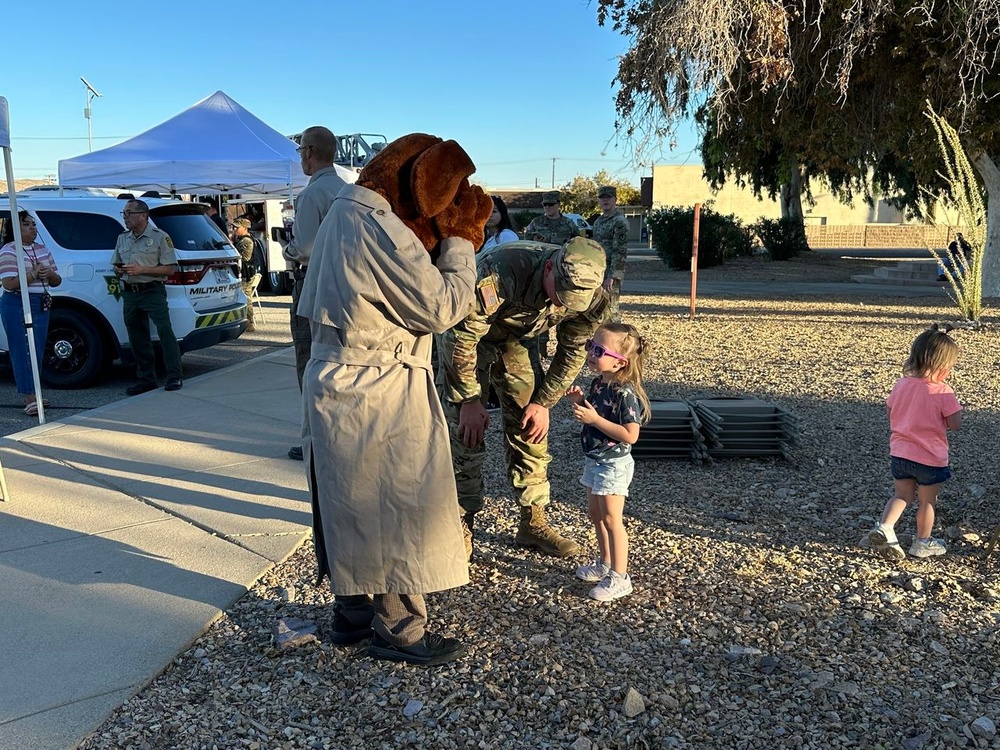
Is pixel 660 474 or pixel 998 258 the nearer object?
pixel 660 474

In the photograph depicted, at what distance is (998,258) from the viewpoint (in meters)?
14.7

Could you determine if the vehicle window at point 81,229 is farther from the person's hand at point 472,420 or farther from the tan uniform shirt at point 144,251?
the person's hand at point 472,420

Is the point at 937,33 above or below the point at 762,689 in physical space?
above

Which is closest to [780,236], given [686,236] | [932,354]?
[686,236]

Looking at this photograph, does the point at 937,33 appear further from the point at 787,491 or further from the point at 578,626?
the point at 578,626

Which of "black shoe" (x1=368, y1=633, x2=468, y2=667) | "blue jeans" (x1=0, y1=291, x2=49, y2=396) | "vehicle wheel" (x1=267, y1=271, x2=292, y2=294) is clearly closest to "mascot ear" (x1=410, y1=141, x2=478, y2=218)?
"black shoe" (x1=368, y1=633, x2=468, y2=667)

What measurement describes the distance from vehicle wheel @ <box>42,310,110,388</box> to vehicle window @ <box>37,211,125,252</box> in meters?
0.70

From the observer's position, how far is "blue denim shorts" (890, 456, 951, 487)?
4020mm

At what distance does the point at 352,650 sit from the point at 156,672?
700 millimetres

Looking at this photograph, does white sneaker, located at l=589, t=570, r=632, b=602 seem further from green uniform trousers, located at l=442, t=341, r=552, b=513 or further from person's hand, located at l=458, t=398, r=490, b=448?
person's hand, located at l=458, t=398, r=490, b=448

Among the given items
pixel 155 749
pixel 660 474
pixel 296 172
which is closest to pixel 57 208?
pixel 296 172

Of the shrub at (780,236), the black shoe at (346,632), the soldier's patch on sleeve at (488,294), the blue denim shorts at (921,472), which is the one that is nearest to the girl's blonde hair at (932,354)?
the blue denim shorts at (921,472)

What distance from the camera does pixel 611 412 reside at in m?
3.53

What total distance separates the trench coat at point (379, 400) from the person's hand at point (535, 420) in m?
0.89
